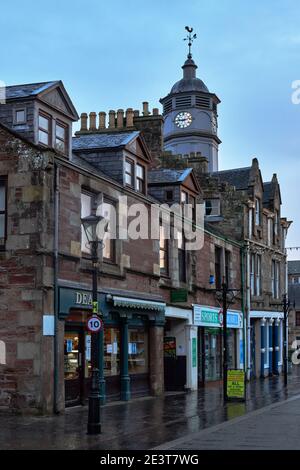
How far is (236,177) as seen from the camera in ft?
141

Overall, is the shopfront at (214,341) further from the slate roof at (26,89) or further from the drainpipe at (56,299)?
the slate roof at (26,89)

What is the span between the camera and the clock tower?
212 feet

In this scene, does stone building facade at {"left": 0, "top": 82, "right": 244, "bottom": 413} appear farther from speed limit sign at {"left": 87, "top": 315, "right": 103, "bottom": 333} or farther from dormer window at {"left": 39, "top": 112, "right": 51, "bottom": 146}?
speed limit sign at {"left": 87, "top": 315, "right": 103, "bottom": 333}

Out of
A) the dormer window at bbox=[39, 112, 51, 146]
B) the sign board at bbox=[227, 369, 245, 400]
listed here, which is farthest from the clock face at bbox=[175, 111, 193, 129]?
the dormer window at bbox=[39, 112, 51, 146]

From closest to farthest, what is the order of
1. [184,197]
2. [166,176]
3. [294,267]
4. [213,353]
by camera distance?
[184,197] < [166,176] < [213,353] < [294,267]

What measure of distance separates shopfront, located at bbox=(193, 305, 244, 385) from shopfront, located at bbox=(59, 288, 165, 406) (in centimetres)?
448

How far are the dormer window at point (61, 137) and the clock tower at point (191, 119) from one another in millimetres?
41680

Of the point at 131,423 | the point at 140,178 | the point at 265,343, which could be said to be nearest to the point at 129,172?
the point at 140,178

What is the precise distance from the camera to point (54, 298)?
64.2 feet

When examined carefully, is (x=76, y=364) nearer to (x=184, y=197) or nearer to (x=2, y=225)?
(x=2, y=225)

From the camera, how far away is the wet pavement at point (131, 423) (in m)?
14.6

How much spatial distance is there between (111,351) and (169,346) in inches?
255

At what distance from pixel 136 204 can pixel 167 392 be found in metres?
8.13

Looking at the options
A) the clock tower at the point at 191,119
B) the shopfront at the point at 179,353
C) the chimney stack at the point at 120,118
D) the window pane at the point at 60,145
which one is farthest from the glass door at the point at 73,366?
the clock tower at the point at 191,119
